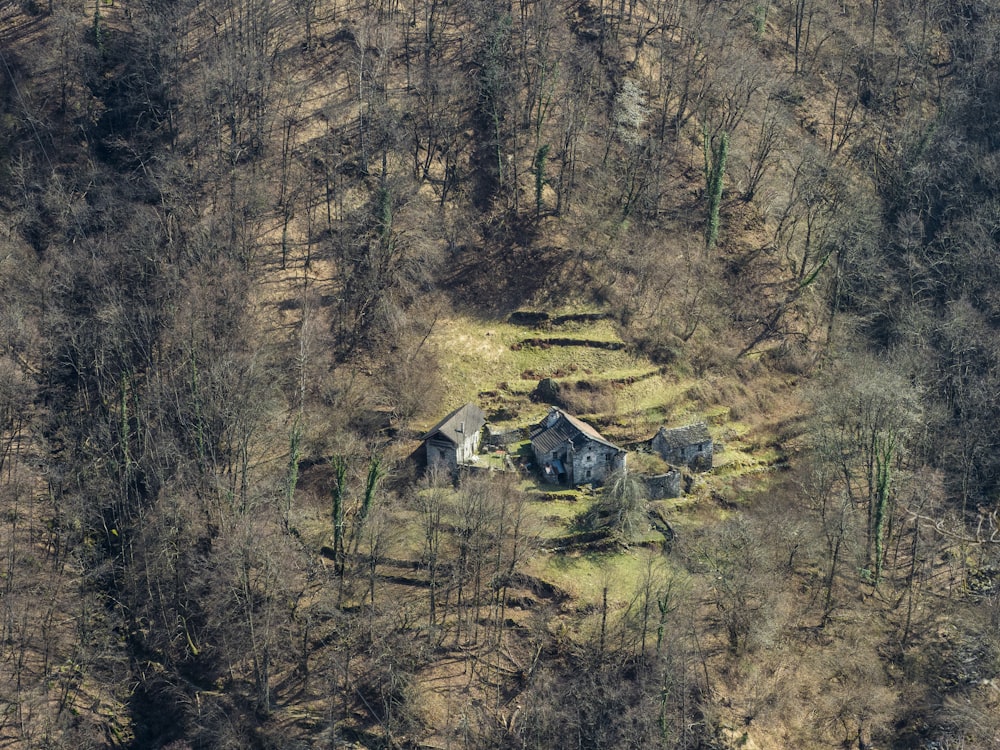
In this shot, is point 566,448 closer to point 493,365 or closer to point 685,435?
point 685,435

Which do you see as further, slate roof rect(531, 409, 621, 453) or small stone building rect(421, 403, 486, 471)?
slate roof rect(531, 409, 621, 453)

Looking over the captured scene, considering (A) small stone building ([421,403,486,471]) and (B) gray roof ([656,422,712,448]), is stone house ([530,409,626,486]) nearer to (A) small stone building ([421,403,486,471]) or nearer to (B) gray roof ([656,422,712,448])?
(B) gray roof ([656,422,712,448])

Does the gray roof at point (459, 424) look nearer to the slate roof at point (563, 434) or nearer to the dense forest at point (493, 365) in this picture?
the dense forest at point (493, 365)

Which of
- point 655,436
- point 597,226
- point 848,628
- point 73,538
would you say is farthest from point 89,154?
point 848,628

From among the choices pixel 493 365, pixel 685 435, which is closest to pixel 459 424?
pixel 493 365

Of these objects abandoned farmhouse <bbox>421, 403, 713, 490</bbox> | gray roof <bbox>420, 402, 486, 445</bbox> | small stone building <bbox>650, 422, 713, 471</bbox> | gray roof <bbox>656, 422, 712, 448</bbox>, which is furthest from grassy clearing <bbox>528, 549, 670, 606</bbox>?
gray roof <bbox>420, 402, 486, 445</bbox>

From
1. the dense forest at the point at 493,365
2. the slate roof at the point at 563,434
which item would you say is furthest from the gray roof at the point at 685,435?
the slate roof at the point at 563,434
